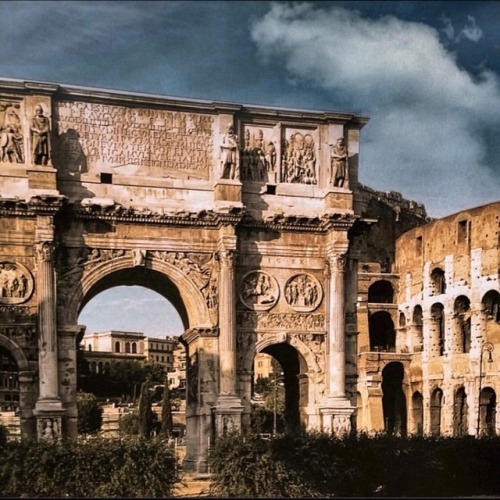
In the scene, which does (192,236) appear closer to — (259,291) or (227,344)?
(259,291)

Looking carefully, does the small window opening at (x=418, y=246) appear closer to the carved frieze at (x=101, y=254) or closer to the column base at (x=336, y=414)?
the column base at (x=336, y=414)

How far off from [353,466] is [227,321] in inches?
218

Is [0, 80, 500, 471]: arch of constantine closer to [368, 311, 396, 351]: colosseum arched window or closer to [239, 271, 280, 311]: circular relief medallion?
[239, 271, 280, 311]: circular relief medallion

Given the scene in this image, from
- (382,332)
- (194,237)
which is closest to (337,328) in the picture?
(194,237)

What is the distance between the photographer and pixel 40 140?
1988 centimetres

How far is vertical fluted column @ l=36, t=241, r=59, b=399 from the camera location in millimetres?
19375

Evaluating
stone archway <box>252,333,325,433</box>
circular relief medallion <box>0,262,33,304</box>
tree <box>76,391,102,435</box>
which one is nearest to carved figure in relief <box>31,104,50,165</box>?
circular relief medallion <box>0,262,33,304</box>

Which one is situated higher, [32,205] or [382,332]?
[32,205]

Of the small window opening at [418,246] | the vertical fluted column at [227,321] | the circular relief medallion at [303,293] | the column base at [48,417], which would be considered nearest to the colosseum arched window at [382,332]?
the small window opening at [418,246]

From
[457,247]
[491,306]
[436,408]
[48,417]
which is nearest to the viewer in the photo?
[48,417]

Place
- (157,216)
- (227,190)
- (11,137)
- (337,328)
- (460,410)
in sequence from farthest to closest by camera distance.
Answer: (460,410) < (337,328) < (227,190) < (157,216) < (11,137)

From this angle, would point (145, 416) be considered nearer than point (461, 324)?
No

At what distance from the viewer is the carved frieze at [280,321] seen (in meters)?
21.3

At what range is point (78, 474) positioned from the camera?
14.8 meters
